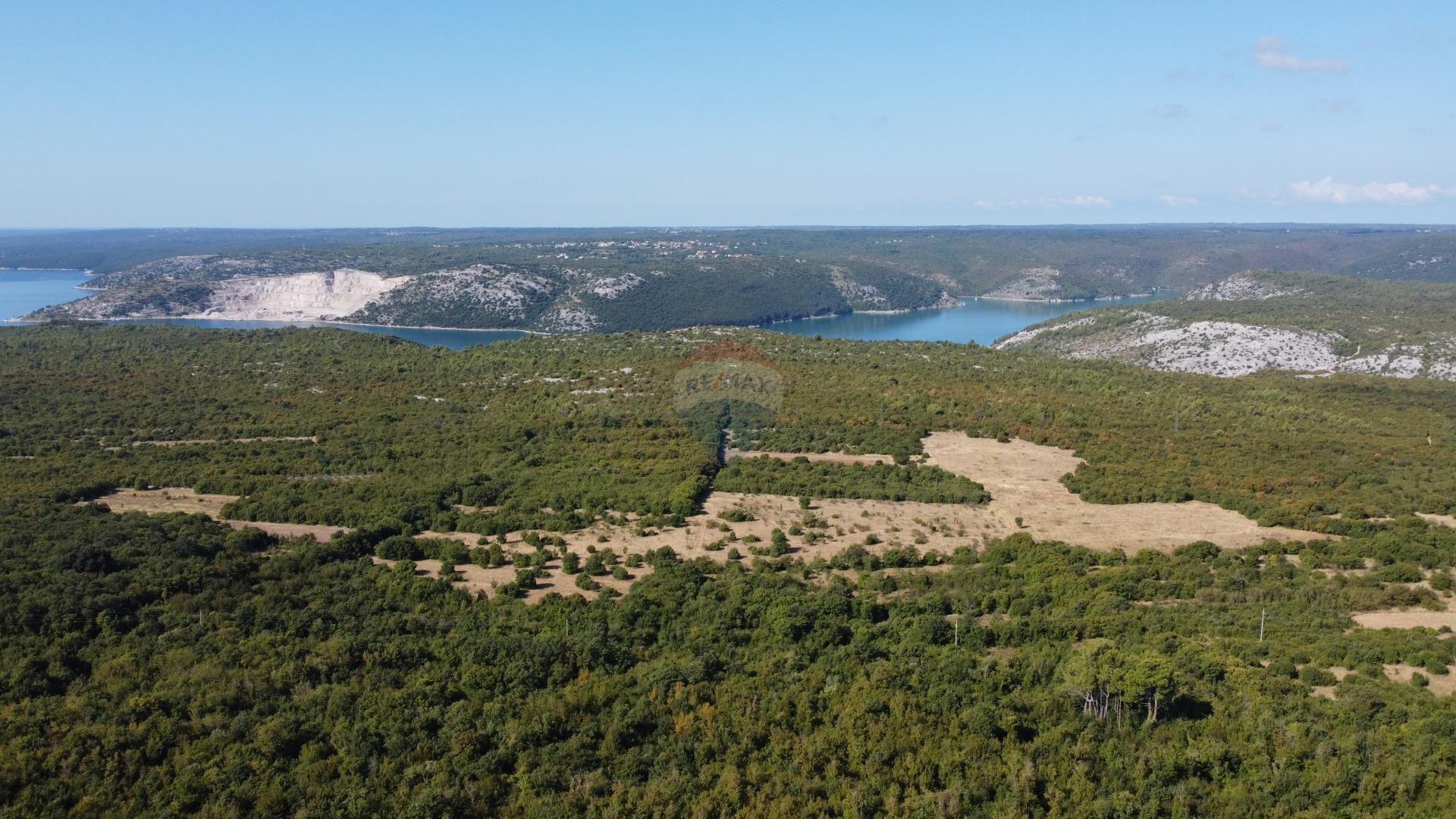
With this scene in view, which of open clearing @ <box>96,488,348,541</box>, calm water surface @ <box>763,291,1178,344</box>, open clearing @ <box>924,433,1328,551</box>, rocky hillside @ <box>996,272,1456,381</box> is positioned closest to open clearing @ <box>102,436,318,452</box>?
open clearing @ <box>96,488,348,541</box>

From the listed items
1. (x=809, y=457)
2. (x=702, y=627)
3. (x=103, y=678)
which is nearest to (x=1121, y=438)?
(x=809, y=457)

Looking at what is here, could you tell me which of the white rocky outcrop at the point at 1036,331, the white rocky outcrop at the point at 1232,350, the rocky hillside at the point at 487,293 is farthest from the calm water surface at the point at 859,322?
the white rocky outcrop at the point at 1232,350

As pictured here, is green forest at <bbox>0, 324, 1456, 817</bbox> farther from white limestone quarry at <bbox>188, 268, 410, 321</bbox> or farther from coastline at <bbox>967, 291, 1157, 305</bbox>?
coastline at <bbox>967, 291, 1157, 305</bbox>

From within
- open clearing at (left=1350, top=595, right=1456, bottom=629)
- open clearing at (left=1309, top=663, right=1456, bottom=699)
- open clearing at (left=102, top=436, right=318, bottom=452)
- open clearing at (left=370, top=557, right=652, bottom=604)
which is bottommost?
open clearing at (left=370, top=557, right=652, bottom=604)

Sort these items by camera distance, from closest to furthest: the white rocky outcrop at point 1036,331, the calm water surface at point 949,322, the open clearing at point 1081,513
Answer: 1. the open clearing at point 1081,513
2. the white rocky outcrop at point 1036,331
3. the calm water surface at point 949,322

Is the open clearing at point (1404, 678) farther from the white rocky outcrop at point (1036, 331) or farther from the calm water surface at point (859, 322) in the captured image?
the white rocky outcrop at point (1036, 331)

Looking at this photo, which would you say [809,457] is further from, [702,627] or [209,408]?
[209,408]

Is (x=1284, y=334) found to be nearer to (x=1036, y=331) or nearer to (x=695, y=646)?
(x=1036, y=331)
